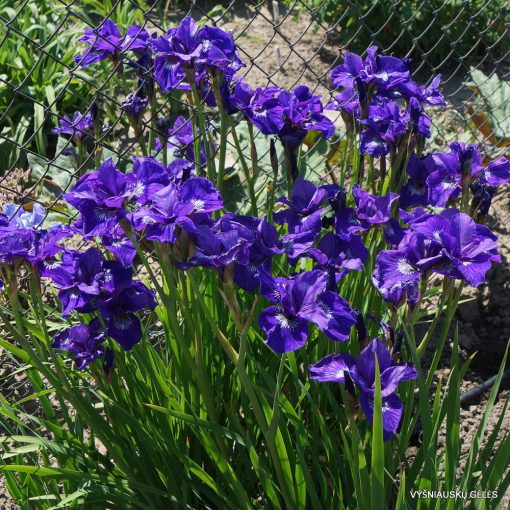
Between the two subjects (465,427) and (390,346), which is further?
(465,427)

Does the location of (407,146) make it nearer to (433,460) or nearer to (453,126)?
(433,460)

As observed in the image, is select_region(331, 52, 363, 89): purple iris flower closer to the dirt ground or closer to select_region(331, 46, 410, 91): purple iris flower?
select_region(331, 46, 410, 91): purple iris flower

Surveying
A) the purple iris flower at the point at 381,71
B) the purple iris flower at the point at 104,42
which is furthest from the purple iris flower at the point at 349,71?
the purple iris flower at the point at 104,42

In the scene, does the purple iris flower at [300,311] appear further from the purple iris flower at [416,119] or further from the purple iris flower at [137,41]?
the purple iris flower at [137,41]

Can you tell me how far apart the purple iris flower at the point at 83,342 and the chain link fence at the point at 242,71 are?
4.09 ft

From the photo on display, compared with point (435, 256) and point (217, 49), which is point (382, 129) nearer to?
point (217, 49)

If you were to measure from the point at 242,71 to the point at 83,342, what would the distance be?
3070mm

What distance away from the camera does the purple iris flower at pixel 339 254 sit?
1672mm

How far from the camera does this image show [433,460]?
1.65 m

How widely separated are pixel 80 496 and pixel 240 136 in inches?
73.1

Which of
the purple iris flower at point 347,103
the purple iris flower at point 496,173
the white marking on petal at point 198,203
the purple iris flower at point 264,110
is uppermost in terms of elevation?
the purple iris flower at point 496,173

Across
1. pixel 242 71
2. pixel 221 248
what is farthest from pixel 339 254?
pixel 242 71

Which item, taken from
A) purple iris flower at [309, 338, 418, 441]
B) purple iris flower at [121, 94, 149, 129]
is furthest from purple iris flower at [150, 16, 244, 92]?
purple iris flower at [309, 338, 418, 441]

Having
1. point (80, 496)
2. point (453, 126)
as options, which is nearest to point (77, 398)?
point (80, 496)
